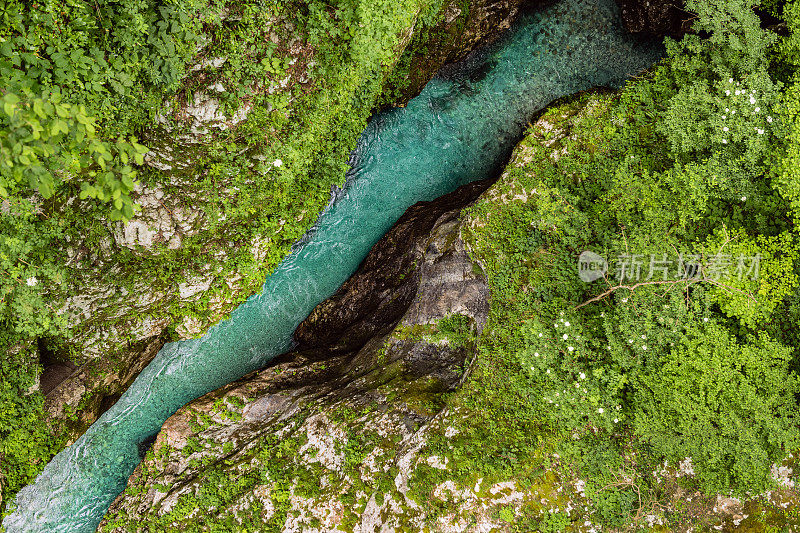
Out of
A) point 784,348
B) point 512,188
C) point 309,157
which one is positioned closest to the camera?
point 784,348

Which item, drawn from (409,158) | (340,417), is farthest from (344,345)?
(409,158)

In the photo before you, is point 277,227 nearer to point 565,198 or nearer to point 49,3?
point 49,3

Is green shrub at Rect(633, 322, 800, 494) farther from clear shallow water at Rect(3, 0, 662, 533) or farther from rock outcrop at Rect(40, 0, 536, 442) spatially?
rock outcrop at Rect(40, 0, 536, 442)

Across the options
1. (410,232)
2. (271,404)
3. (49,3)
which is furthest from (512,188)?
(49,3)

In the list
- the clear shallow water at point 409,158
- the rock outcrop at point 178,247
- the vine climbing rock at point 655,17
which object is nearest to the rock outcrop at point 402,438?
the clear shallow water at point 409,158

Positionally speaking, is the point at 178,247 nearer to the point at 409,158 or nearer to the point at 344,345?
the point at 344,345
